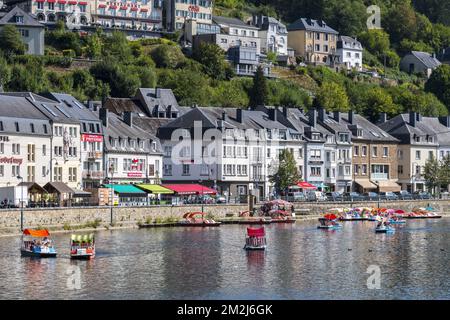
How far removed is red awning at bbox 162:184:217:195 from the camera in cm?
12354

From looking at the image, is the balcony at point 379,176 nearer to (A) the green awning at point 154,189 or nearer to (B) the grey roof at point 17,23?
(A) the green awning at point 154,189

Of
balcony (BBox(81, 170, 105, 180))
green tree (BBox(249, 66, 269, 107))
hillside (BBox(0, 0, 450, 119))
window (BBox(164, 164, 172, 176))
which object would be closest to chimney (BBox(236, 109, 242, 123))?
window (BBox(164, 164, 172, 176))

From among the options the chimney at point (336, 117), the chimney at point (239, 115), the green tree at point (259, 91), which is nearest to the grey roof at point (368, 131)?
the chimney at point (336, 117)

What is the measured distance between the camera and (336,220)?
120 metres

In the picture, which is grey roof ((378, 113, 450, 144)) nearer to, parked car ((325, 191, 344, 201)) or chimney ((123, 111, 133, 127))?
parked car ((325, 191, 344, 201))

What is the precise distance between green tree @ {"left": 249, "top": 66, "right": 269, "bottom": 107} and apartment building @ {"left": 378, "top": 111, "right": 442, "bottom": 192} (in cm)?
1645

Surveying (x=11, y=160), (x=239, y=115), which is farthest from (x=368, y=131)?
(x=11, y=160)

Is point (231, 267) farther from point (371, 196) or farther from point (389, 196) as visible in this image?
point (389, 196)

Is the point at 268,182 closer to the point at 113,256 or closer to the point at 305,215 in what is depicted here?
the point at 305,215

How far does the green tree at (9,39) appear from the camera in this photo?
6122 inches

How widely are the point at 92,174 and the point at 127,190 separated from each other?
4.69 meters

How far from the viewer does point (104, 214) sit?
105375mm

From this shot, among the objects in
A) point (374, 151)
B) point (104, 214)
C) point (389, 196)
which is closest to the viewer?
point (104, 214)
